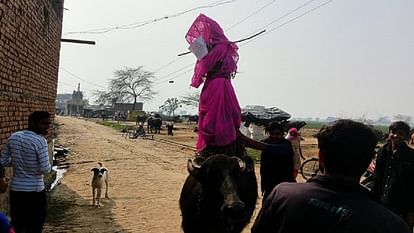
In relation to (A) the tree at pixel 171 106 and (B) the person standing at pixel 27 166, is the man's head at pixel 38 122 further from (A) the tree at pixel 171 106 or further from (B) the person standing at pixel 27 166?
(A) the tree at pixel 171 106

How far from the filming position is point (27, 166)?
498cm

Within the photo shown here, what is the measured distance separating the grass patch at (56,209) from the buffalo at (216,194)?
13.4 feet

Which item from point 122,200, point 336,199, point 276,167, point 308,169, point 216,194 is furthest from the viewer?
point 308,169

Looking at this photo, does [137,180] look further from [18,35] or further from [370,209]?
[370,209]

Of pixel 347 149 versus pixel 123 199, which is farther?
pixel 123 199

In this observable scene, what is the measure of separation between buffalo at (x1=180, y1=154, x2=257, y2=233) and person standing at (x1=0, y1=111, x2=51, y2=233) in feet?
5.59

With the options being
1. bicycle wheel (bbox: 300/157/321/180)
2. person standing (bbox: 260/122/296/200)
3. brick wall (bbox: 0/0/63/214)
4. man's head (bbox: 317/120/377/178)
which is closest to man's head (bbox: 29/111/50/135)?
brick wall (bbox: 0/0/63/214)

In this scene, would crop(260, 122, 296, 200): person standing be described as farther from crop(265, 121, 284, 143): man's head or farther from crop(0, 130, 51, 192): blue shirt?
crop(0, 130, 51, 192): blue shirt

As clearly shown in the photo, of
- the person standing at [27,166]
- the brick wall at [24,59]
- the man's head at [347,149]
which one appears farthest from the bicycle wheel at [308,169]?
the man's head at [347,149]

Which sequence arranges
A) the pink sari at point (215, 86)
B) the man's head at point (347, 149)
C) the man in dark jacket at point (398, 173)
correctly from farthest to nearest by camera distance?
1. the pink sari at point (215, 86)
2. the man in dark jacket at point (398, 173)
3. the man's head at point (347, 149)

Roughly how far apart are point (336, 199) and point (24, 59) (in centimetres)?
718

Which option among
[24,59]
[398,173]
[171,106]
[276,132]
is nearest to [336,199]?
[276,132]

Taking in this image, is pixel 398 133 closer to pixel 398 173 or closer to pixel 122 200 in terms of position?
pixel 398 173

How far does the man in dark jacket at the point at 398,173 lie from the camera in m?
5.20
